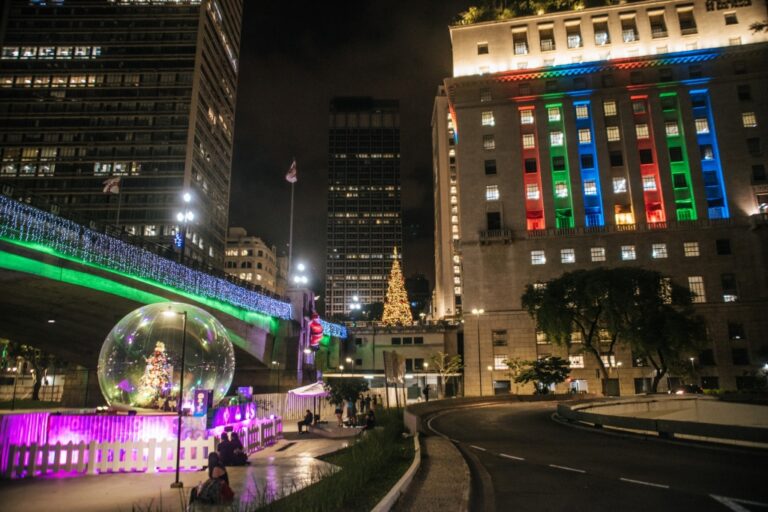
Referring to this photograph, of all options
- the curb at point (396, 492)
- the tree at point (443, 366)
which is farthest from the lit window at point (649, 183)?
the curb at point (396, 492)

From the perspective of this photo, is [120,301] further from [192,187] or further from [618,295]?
[192,187]

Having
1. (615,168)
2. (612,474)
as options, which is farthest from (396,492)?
(615,168)

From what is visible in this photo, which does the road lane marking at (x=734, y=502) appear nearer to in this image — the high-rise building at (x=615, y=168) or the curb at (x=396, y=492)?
the curb at (x=396, y=492)

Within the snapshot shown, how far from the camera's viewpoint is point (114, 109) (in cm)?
9388

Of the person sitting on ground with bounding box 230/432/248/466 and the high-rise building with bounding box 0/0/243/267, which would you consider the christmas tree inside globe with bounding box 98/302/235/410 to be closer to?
the person sitting on ground with bounding box 230/432/248/466

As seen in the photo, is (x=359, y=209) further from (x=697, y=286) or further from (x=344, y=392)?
(x=344, y=392)

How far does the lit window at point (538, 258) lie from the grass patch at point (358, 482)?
1895 inches

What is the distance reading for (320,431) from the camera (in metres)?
24.1

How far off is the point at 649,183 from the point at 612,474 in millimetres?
56766

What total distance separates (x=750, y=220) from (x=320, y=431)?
56929 millimetres

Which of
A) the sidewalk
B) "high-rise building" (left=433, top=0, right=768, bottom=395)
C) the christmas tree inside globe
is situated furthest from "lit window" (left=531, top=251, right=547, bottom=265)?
the sidewalk

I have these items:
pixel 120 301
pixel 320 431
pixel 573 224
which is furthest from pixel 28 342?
pixel 573 224

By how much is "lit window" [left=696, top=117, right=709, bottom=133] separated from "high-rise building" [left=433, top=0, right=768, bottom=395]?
0.17 metres

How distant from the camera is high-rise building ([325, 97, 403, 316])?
185250mm
